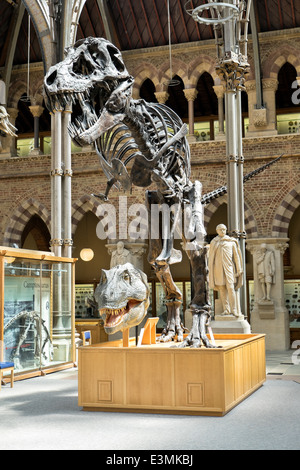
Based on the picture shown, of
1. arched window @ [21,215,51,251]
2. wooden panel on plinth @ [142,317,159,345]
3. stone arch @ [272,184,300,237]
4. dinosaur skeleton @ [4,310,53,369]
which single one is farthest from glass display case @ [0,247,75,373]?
arched window @ [21,215,51,251]

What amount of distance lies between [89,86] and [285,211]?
36.6ft

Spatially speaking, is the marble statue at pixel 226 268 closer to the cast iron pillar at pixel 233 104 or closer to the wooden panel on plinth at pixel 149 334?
the cast iron pillar at pixel 233 104

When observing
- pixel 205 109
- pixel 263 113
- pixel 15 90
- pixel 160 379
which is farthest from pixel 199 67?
pixel 160 379

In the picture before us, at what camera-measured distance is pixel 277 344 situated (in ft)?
50.7

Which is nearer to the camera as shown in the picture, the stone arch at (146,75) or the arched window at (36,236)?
the stone arch at (146,75)

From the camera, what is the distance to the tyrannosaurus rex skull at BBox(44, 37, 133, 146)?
219 inches

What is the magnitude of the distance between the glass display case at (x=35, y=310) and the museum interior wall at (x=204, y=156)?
5860 millimetres

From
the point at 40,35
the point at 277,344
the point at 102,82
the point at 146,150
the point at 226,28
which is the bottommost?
the point at 277,344

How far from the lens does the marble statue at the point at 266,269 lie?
15.6 metres

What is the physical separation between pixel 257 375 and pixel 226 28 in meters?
6.84

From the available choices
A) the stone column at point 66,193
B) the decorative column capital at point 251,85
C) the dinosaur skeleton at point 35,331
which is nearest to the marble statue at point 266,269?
the decorative column capital at point 251,85

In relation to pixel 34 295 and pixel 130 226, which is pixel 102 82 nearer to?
pixel 34 295

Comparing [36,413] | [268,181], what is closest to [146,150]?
[36,413]
